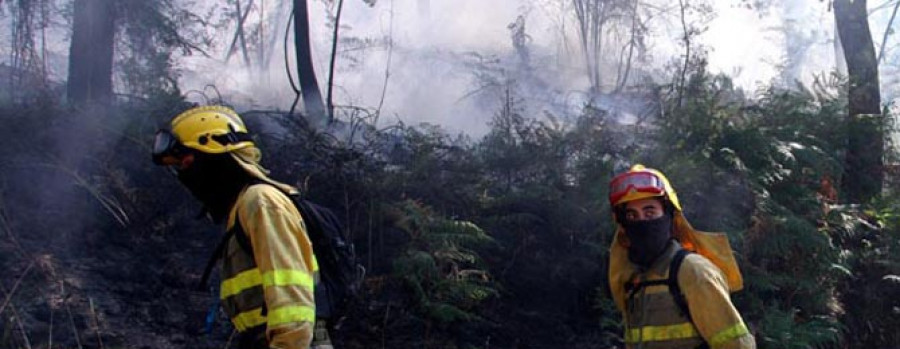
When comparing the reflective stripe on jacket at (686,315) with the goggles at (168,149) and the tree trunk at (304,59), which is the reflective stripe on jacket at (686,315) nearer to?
the goggles at (168,149)

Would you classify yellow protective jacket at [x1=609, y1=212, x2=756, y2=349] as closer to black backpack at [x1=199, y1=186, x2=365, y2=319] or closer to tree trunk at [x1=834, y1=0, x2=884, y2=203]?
black backpack at [x1=199, y1=186, x2=365, y2=319]

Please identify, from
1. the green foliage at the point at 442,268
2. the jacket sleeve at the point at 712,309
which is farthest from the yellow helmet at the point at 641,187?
the green foliage at the point at 442,268

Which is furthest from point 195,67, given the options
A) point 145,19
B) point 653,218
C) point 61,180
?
point 653,218

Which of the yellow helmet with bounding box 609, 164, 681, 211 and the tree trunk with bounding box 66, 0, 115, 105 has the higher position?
the tree trunk with bounding box 66, 0, 115, 105

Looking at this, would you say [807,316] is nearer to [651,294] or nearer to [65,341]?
[651,294]

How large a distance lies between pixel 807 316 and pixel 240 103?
12484mm

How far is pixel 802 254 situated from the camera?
7.54 m

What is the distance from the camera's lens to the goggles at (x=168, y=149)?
3.16 metres

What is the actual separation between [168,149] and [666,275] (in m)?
2.10

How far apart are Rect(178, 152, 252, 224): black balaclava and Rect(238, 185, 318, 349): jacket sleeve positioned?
174 millimetres

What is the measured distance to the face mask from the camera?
3545 millimetres

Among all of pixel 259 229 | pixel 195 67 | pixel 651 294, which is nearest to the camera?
pixel 259 229

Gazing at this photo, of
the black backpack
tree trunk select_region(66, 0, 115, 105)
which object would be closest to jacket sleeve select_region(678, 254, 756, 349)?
the black backpack

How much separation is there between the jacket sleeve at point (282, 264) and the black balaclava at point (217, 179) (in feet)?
0.57
